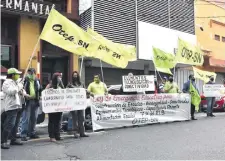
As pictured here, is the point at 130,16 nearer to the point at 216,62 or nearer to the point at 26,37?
the point at 26,37

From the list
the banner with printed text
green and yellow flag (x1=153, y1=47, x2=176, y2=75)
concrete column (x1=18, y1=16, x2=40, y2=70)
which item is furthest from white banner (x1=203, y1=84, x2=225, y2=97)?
concrete column (x1=18, y1=16, x2=40, y2=70)

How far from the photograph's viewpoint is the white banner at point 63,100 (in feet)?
29.1

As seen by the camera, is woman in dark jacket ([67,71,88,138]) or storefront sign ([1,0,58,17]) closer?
woman in dark jacket ([67,71,88,138])

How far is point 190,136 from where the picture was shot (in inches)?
373

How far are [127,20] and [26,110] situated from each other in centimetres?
1105

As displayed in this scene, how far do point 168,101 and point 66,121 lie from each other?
3.95m

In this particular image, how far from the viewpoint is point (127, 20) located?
1897 cm

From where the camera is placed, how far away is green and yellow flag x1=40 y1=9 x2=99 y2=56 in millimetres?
9336

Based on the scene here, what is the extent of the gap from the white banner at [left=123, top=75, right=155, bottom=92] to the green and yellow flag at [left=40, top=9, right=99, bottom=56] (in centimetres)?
178

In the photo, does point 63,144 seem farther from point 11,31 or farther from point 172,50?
point 172,50

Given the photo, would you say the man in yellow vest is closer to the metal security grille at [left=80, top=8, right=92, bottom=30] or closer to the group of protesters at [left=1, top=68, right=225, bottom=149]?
the group of protesters at [left=1, top=68, right=225, bottom=149]

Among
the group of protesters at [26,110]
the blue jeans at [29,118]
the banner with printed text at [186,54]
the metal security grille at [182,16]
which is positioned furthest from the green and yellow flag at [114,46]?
the metal security grille at [182,16]

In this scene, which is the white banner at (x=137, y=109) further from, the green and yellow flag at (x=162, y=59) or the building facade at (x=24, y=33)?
the building facade at (x=24, y=33)

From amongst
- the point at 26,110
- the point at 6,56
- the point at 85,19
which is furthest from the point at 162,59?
the point at 6,56
